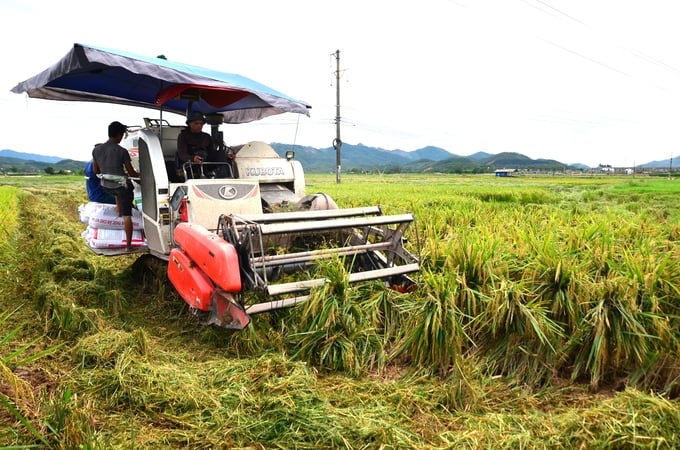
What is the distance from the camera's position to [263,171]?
6.24m

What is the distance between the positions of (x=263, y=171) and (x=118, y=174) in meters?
1.83

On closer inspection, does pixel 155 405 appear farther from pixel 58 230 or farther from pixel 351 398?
pixel 58 230

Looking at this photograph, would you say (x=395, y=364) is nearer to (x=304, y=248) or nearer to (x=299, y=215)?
(x=299, y=215)

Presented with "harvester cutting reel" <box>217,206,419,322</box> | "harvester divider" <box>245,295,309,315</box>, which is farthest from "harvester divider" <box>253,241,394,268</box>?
"harvester divider" <box>245,295,309,315</box>

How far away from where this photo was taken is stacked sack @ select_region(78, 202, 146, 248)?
237 inches

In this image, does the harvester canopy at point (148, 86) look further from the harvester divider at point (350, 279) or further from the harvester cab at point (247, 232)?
the harvester divider at point (350, 279)

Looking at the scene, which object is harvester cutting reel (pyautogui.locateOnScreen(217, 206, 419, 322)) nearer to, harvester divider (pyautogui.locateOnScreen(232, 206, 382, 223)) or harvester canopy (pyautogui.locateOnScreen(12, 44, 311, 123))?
harvester divider (pyautogui.locateOnScreen(232, 206, 382, 223))

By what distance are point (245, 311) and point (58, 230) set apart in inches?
298

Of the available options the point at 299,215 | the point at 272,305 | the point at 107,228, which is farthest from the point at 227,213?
the point at 107,228

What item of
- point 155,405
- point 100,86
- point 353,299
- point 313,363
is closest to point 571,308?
point 353,299

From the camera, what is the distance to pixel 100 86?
6547mm

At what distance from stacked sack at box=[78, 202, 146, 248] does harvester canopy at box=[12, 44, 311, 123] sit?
1550 millimetres

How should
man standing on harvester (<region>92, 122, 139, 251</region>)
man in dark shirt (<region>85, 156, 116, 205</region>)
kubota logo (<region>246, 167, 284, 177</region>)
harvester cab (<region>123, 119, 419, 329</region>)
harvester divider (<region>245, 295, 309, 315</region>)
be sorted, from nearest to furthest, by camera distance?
harvester divider (<region>245, 295, 309, 315</region>)
harvester cab (<region>123, 119, 419, 329</region>)
man standing on harvester (<region>92, 122, 139, 251</region>)
kubota logo (<region>246, 167, 284, 177</region>)
man in dark shirt (<region>85, 156, 116, 205</region>)

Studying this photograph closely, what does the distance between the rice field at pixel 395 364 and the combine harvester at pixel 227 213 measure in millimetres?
369
